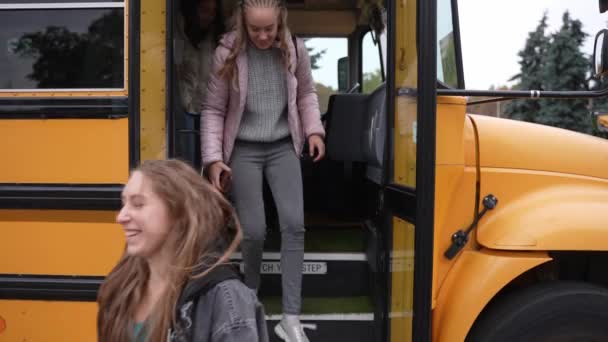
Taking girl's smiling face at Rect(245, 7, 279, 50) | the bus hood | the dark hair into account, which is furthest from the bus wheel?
the dark hair

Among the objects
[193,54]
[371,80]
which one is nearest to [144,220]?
[193,54]

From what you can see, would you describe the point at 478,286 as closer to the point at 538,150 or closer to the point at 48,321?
the point at 538,150

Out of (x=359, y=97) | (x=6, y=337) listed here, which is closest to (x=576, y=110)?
(x=359, y=97)

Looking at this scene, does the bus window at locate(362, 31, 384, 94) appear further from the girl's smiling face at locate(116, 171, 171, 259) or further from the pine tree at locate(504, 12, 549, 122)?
the pine tree at locate(504, 12, 549, 122)

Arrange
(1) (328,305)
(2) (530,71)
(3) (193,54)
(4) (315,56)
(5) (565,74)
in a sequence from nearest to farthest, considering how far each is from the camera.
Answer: (1) (328,305), (3) (193,54), (4) (315,56), (5) (565,74), (2) (530,71)

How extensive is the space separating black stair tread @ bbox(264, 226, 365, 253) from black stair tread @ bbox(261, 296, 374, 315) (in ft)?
0.81

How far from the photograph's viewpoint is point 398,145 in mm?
2420

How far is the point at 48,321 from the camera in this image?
245cm

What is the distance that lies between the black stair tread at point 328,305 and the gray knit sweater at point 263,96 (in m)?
0.74

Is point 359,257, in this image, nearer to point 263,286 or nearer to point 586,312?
point 263,286

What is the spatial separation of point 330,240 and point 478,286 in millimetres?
1167

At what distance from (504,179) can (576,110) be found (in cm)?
1412

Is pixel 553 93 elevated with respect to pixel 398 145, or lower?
elevated

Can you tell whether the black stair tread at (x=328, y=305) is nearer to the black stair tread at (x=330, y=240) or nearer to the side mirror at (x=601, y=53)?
the black stair tread at (x=330, y=240)
